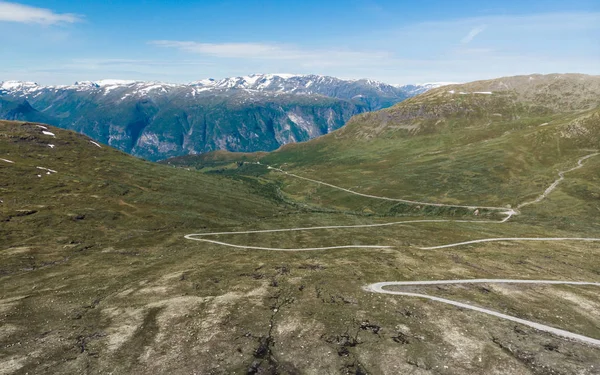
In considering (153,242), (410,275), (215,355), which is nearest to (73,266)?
(153,242)

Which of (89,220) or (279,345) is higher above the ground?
(279,345)

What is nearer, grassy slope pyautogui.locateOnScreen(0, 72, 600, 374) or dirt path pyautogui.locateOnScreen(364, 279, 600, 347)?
grassy slope pyautogui.locateOnScreen(0, 72, 600, 374)

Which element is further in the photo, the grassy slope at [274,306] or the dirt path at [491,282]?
the dirt path at [491,282]

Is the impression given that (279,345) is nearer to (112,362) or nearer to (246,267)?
(112,362)

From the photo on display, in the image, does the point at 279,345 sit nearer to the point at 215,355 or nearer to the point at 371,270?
the point at 215,355

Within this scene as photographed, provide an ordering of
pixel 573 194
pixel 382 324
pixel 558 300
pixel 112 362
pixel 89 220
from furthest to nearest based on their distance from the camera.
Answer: pixel 573 194 < pixel 89 220 < pixel 558 300 < pixel 382 324 < pixel 112 362

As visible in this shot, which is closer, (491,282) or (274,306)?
(274,306)

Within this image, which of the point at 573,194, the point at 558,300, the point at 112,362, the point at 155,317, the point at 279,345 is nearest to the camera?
the point at 112,362

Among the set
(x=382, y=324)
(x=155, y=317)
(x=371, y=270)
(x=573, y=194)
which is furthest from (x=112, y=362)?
(x=573, y=194)

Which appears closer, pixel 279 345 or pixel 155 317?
pixel 279 345
